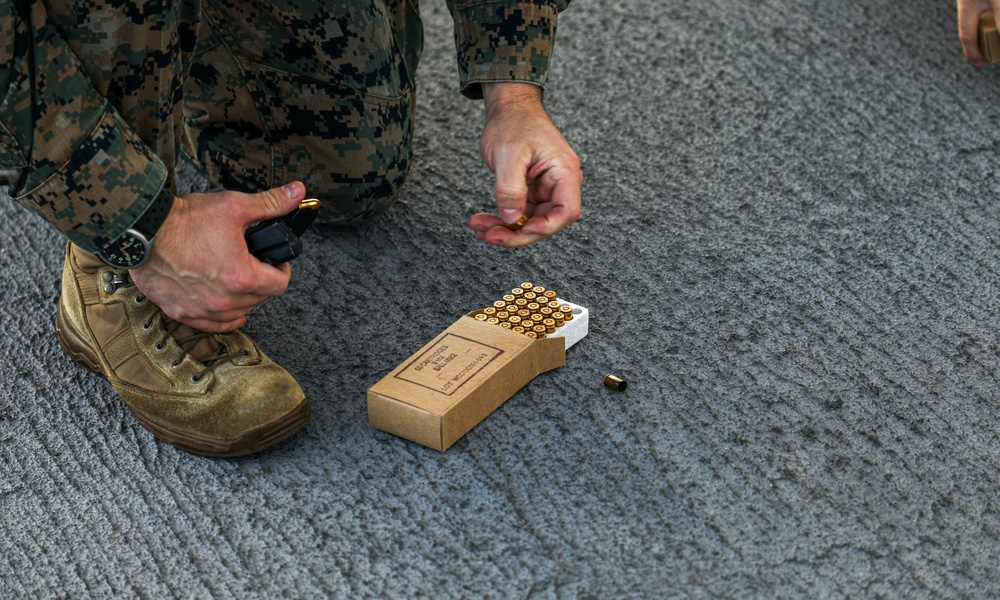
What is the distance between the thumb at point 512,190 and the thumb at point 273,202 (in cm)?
22

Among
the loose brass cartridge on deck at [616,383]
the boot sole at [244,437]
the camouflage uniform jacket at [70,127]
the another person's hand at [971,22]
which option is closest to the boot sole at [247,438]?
the boot sole at [244,437]

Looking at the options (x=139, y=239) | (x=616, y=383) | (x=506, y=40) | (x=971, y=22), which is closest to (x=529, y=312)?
(x=616, y=383)

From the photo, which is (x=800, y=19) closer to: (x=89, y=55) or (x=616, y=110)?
(x=616, y=110)

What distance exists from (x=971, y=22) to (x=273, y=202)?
125cm

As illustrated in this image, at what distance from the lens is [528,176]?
121 centimetres

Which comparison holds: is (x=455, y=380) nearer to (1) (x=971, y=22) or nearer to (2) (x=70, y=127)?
(2) (x=70, y=127)

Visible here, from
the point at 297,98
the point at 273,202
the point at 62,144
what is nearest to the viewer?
the point at 62,144

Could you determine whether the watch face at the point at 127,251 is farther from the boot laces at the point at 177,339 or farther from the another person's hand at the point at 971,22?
the another person's hand at the point at 971,22

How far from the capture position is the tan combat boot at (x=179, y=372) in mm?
1162

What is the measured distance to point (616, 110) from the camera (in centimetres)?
183

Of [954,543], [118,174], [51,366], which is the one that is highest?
[118,174]

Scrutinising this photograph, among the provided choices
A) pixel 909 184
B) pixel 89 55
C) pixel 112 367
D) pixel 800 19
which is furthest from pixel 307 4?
pixel 800 19

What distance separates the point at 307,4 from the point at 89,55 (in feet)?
1.11

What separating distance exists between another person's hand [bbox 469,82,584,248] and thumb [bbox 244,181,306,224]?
21 cm
